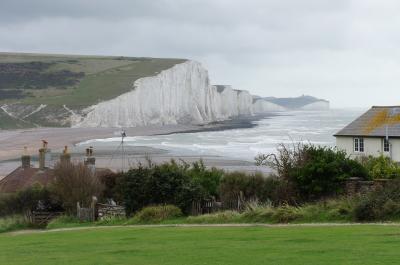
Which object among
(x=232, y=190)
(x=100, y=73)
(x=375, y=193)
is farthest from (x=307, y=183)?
(x=100, y=73)

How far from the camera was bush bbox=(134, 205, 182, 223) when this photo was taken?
2361 cm

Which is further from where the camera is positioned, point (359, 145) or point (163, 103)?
point (163, 103)

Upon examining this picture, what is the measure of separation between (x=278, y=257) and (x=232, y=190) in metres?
14.7

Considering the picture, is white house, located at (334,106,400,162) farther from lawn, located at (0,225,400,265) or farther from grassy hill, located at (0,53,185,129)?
grassy hill, located at (0,53,185,129)

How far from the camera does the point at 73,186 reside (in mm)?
28375

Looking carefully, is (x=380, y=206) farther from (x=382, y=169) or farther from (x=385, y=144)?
(x=385, y=144)

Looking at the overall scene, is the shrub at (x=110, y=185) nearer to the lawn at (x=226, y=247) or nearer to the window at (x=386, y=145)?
the lawn at (x=226, y=247)

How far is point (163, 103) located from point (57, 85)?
1295 inches

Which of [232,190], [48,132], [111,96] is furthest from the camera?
[111,96]

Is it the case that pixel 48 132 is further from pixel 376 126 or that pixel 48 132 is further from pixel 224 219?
pixel 224 219

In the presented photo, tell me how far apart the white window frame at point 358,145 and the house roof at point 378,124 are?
0.37m

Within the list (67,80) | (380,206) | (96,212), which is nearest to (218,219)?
(380,206)

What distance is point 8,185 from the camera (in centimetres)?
3450

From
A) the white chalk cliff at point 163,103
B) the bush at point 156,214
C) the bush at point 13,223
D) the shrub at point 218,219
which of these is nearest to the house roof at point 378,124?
the bush at point 156,214
